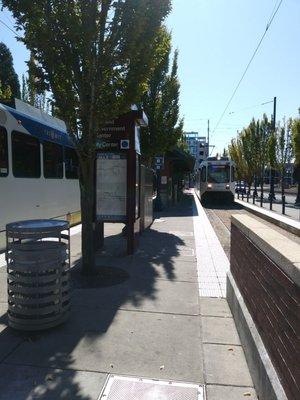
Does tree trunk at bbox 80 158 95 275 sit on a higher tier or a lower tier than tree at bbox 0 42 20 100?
lower

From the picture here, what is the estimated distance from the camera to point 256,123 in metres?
45.8

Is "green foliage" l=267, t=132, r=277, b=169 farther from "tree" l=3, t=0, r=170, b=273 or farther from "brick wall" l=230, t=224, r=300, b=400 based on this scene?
"brick wall" l=230, t=224, r=300, b=400

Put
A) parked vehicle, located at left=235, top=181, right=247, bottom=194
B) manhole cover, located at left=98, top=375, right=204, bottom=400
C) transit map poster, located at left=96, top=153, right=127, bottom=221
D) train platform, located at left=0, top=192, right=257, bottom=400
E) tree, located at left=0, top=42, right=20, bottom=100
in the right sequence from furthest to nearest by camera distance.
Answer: parked vehicle, located at left=235, top=181, right=247, bottom=194 < tree, located at left=0, top=42, right=20, bottom=100 < transit map poster, located at left=96, top=153, right=127, bottom=221 < train platform, located at left=0, top=192, right=257, bottom=400 < manhole cover, located at left=98, top=375, right=204, bottom=400

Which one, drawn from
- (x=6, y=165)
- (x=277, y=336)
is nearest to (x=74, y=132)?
(x=6, y=165)

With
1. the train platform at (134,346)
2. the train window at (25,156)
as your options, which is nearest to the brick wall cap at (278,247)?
the train platform at (134,346)

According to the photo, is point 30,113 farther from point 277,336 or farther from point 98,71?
point 277,336

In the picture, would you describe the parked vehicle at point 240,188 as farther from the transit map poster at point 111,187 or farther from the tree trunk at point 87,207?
the tree trunk at point 87,207

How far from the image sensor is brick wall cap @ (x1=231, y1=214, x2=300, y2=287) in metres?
2.75

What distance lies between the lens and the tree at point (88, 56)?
6562mm

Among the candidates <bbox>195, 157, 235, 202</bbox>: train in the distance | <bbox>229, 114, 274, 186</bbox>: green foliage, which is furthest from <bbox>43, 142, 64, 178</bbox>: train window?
<bbox>229, 114, 274, 186</bbox>: green foliage

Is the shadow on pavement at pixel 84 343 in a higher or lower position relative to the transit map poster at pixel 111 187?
lower

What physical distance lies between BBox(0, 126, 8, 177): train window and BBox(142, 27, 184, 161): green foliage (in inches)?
400

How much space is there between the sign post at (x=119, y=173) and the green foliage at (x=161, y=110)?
30.6ft

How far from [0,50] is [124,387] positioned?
3850 cm
